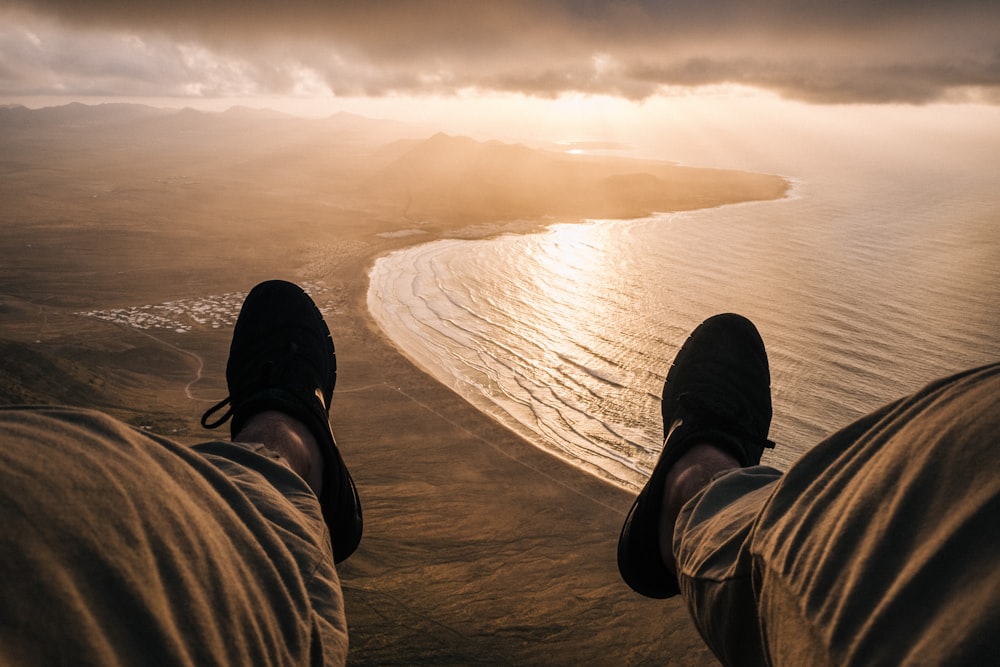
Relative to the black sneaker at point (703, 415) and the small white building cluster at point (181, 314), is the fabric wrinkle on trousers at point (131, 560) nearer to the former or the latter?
the black sneaker at point (703, 415)

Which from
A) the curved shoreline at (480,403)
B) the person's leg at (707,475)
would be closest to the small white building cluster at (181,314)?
the curved shoreline at (480,403)

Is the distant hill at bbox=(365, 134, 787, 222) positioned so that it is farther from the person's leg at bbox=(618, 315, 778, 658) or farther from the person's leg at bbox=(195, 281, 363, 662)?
the person's leg at bbox=(618, 315, 778, 658)

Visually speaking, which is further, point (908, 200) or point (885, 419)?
point (908, 200)

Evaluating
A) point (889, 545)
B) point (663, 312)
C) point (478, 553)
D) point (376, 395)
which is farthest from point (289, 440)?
point (663, 312)

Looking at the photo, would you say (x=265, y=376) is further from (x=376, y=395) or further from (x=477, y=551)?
(x=376, y=395)

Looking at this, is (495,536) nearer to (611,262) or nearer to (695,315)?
(695,315)

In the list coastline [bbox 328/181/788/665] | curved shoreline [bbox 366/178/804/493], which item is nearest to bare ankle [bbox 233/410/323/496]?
coastline [bbox 328/181/788/665]

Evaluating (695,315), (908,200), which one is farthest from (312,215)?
(908,200)
